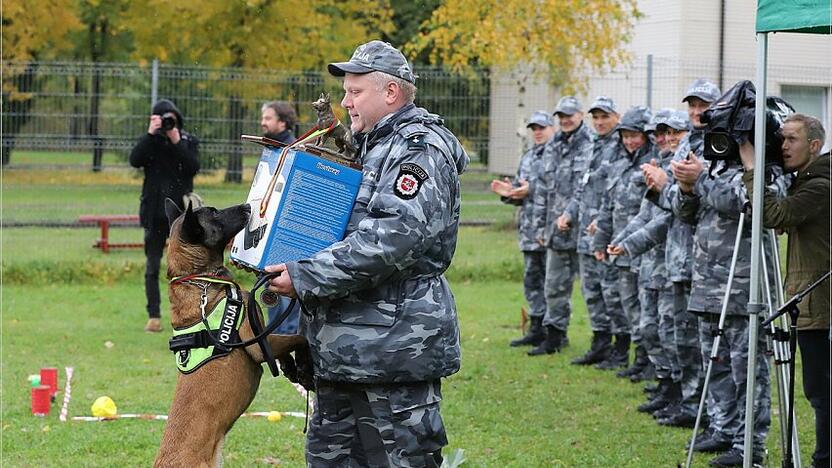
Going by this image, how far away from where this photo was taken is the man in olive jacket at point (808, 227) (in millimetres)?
5828

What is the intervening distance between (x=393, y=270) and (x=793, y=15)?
251cm

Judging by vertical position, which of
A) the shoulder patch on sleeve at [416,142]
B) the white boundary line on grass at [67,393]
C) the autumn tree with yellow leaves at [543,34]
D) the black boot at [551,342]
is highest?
the autumn tree with yellow leaves at [543,34]

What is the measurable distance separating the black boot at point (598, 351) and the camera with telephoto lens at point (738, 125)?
14.3ft

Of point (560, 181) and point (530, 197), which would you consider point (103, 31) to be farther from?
point (560, 181)

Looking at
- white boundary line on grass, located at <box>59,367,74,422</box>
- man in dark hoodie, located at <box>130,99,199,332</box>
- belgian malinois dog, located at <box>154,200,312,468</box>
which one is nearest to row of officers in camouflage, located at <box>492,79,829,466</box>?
belgian malinois dog, located at <box>154,200,312,468</box>

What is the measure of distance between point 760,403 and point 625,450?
96 cm

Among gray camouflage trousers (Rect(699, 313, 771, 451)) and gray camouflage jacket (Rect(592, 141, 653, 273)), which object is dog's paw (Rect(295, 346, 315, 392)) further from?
gray camouflage jacket (Rect(592, 141, 653, 273))

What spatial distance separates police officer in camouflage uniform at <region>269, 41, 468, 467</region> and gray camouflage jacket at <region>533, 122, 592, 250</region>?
20.3 feet

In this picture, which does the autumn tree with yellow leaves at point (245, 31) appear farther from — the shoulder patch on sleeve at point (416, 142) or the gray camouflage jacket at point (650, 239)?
the shoulder patch on sleeve at point (416, 142)

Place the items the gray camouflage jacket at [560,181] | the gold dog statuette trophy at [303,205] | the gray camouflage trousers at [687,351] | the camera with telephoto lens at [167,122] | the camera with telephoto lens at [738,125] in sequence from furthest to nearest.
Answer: the camera with telephoto lens at [167,122], the gray camouflage jacket at [560,181], the gray camouflage trousers at [687,351], the camera with telephoto lens at [738,125], the gold dog statuette trophy at [303,205]

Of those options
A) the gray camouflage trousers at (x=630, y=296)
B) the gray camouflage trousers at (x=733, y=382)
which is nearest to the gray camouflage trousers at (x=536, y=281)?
the gray camouflage trousers at (x=630, y=296)

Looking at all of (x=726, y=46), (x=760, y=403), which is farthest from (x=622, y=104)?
(x=760, y=403)

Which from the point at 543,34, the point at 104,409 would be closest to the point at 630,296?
the point at 104,409

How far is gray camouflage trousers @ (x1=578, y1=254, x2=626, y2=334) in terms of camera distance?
10094 millimetres
